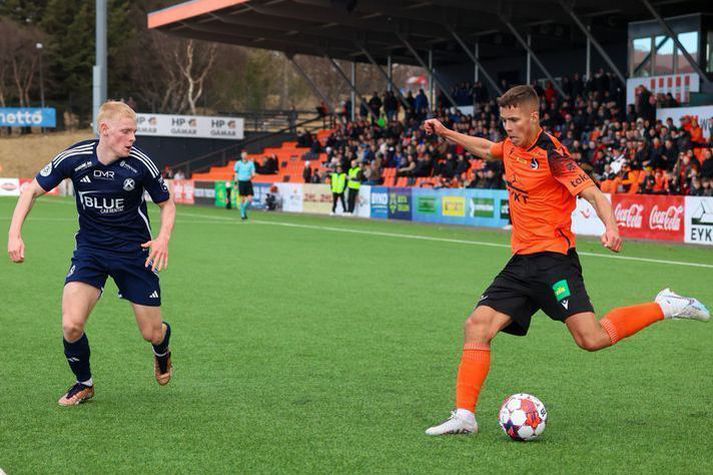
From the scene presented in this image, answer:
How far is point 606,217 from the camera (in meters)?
5.53

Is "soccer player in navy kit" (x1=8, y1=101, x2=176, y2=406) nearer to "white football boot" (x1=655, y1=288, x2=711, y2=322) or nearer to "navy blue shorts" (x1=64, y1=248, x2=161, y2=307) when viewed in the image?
"navy blue shorts" (x1=64, y1=248, x2=161, y2=307)

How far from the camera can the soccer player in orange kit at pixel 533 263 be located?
18.7 ft

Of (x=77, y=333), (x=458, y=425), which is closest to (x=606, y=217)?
(x=458, y=425)

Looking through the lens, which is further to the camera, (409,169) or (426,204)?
(409,169)

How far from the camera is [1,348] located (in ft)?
27.8

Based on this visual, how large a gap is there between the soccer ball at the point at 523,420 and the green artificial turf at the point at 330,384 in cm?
6

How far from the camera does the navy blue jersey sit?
635 cm

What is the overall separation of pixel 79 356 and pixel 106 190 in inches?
41.9

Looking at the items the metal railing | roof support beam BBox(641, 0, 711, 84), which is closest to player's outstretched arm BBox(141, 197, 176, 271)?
roof support beam BBox(641, 0, 711, 84)

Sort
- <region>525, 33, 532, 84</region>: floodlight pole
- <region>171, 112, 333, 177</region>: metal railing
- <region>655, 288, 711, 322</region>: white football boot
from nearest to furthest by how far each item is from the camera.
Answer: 1. <region>655, 288, 711, 322</region>: white football boot
2. <region>525, 33, 532, 84</region>: floodlight pole
3. <region>171, 112, 333, 177</region>: metal railing

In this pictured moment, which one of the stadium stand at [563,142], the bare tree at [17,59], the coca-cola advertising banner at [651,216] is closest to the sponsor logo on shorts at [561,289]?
the stadium stand at [563,142]

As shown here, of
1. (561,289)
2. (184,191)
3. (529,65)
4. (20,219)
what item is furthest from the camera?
(184,191)

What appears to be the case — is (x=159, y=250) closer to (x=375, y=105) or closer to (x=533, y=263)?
(x=533, y=263)

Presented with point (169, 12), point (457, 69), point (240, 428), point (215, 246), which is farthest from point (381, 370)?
point (457, 69)
